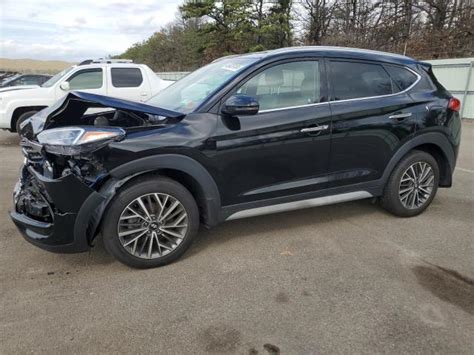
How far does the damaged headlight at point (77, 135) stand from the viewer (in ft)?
9.55

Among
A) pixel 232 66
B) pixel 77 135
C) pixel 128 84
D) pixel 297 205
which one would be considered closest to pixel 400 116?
pixel 297 205

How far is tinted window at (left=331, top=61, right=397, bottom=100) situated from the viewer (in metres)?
3.82

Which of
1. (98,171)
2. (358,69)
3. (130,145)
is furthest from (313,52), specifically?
(98,171)

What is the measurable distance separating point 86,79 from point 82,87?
22cm

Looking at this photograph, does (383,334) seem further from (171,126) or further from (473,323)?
(171,126)

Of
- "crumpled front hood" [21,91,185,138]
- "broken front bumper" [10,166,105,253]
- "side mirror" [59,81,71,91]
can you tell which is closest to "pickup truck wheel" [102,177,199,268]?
"broken front bumper" [10,166,105,253]

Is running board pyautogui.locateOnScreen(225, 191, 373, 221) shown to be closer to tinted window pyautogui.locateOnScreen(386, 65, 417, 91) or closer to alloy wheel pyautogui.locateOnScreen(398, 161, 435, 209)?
alloy wheel pyautogui.locateOnScreen(398, 161, 435, 209)

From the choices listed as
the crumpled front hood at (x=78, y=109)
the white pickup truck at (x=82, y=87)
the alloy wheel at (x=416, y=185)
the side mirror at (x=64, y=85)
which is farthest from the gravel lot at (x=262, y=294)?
the white pickup truck at (x=82, y=87)

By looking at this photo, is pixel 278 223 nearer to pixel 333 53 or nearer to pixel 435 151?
pixel 333 53

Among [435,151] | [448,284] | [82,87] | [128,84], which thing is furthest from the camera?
[128,84]

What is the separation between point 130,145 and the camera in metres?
3.04

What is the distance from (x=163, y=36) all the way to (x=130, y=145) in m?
50.1

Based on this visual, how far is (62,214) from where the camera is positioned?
2955mm

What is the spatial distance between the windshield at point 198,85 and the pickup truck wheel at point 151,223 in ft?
2.43
